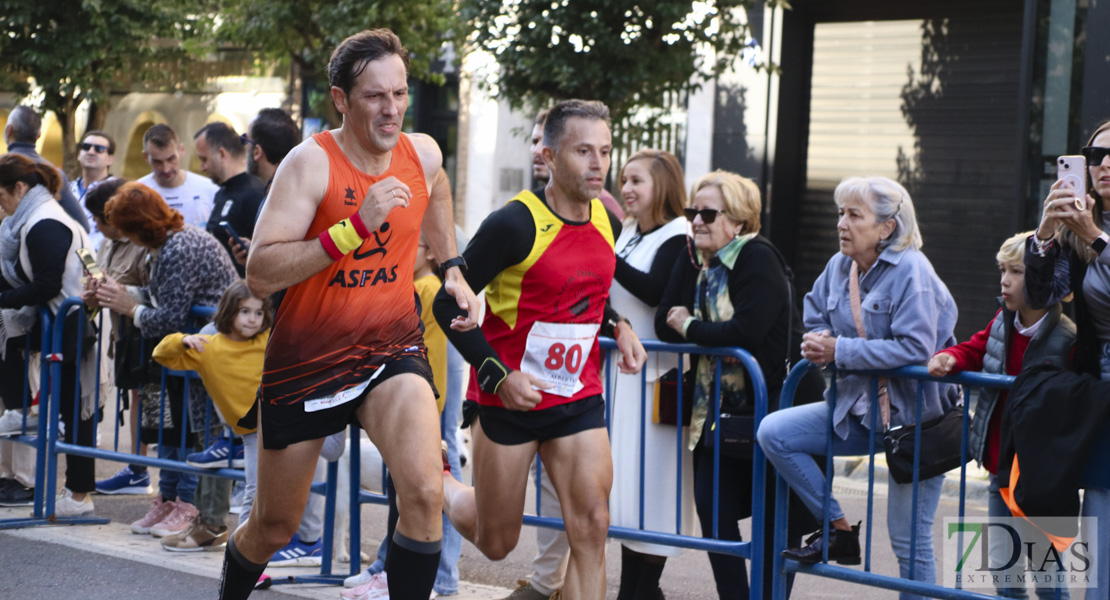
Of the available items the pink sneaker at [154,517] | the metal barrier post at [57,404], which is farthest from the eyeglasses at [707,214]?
the metal barrier post at [57,404]

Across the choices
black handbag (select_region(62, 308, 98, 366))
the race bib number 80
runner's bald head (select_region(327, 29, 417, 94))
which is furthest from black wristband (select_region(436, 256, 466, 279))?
black handbag (select_region(62, 308, 98, 366))

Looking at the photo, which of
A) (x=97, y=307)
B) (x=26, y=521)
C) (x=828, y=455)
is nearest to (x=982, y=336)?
(x=828, y=455)

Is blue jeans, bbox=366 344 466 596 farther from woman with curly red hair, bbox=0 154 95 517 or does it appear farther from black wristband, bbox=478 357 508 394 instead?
woman with curly red hair, bbox=0 154 95 517

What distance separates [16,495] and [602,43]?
20.4 ft

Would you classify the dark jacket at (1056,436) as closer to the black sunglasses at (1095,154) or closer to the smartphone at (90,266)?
the black sunglasses at (1095,154)

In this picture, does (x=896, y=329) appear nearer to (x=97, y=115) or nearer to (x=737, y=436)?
(x=737, y=436)

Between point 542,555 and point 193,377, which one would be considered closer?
point 542,555

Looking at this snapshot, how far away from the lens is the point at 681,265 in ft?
17.6

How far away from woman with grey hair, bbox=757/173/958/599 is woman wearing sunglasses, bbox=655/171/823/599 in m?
0.27

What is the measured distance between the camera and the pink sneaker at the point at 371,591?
5.43 metres

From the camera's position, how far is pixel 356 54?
13.7 ft

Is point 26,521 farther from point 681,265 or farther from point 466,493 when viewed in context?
point 681,265

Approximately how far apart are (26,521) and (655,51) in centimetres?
701

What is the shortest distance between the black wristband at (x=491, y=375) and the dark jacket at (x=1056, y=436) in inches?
67.7
